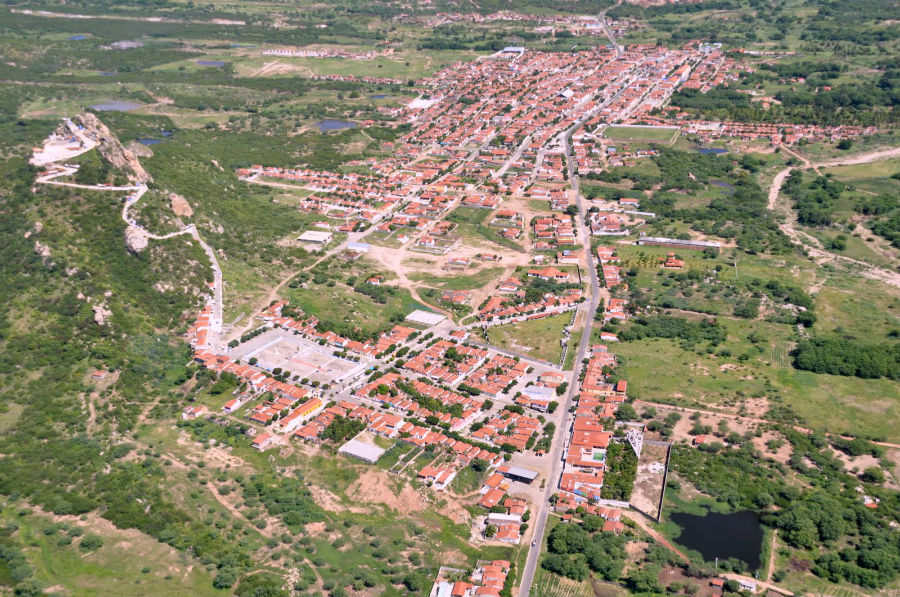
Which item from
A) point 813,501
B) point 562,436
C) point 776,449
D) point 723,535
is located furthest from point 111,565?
point 776,449

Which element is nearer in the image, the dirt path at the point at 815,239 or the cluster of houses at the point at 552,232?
the dirt path at the point at 815,239

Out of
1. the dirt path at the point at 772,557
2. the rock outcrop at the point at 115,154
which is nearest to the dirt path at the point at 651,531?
the dirt path at the point at 772,557

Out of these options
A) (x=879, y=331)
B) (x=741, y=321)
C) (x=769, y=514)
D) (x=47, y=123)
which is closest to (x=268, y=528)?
(x=769, y=514)

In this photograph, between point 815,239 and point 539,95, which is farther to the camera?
point 539,95

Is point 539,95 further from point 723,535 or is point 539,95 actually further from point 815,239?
point 723,535

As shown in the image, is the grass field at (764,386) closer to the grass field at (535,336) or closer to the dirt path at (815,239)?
the grass field at (535,336)
